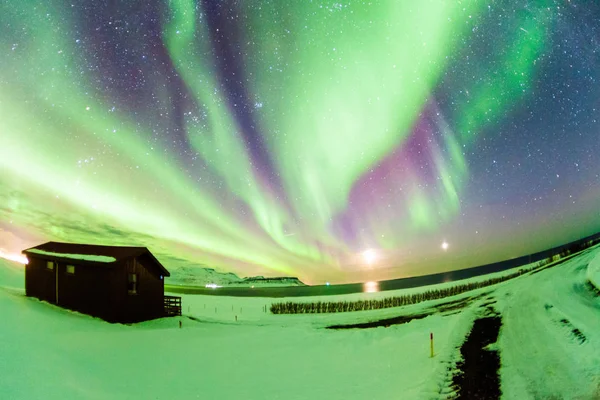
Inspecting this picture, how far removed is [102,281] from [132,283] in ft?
6.81

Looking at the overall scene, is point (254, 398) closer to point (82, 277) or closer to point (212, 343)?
point (212, 343)

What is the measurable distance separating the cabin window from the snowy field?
284 cm

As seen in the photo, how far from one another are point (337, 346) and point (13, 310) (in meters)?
19.6

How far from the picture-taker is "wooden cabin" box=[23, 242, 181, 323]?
943 inches

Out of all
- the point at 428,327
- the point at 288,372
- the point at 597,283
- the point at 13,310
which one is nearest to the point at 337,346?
the point at 288,372

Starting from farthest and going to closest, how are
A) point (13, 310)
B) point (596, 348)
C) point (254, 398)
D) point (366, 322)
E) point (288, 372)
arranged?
1. point (366, 322)
2. point (13, 310)
3. point (288, 372)
4. point (596, 348)
5. point (254, 398)

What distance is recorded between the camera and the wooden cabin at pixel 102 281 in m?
24.0

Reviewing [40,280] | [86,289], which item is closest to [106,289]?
[86,289]

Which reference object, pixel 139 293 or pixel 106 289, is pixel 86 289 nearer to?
pixel 106 289

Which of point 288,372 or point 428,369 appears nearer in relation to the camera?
point 428,369

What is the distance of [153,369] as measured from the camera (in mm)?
14039

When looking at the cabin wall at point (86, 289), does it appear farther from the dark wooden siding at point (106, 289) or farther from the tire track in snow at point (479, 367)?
the tire track in snow at point (479, 367)

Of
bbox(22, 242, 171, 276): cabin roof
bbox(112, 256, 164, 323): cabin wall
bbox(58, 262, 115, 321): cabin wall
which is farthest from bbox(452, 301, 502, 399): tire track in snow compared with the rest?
bbox(58, 262, 115, 321): cabin wall

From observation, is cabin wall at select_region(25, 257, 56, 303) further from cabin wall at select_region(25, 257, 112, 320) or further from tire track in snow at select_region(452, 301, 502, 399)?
tire track in snow at select_region(452, 301, 502, 399)
